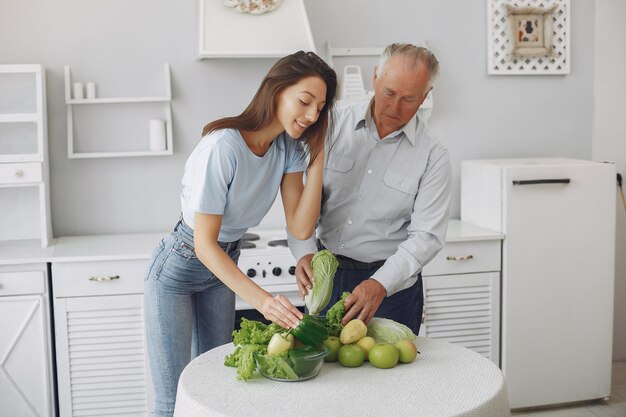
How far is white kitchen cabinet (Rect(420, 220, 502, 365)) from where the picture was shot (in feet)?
11.4

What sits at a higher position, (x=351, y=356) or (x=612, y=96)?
(x=612, y=96)

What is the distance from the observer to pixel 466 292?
3514 mm

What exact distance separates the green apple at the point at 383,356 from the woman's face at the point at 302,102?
1.95 feet

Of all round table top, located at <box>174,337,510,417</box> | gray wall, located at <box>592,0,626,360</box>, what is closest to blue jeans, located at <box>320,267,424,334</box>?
round table top, located at <box>174,337,510,417</box>

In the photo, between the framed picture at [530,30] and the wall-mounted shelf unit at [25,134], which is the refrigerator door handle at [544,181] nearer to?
the framed picture at [530,30]

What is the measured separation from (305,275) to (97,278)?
1367 millimetres

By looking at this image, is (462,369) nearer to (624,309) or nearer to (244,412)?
(244,412)

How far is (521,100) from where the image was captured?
4.09 metres

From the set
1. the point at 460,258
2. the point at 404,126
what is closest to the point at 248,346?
the point at 404,126

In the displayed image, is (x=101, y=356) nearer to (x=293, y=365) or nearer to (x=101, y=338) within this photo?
(x=101, y=338)

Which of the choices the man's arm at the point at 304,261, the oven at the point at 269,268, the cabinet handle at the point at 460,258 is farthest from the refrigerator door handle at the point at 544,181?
the man's arm at the point at 304,261

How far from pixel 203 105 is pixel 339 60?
758 millimetres

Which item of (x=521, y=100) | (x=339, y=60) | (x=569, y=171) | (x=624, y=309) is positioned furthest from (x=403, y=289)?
(x=624, y=309)

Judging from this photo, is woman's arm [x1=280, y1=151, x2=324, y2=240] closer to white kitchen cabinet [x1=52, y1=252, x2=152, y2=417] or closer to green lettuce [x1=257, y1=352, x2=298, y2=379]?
green lettuce [x1=257, y1=352, x2=298, y2=379]
